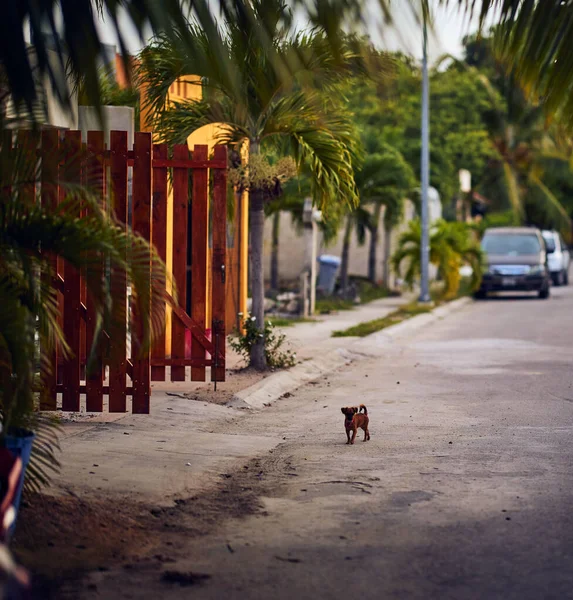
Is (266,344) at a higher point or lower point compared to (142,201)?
lower

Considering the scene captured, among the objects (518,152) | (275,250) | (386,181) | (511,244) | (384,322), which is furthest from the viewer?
(518,152)

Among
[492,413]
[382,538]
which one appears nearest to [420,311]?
[492,413]

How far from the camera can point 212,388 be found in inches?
474

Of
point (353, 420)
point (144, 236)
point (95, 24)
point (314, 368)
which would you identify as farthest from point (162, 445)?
point (314, 368)

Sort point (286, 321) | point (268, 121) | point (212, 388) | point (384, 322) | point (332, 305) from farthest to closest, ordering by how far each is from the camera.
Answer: point (332, 305) → point (384, 322) → point (286, 321) → point (268, 121) → point (212, 388)

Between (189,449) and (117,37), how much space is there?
5.04m

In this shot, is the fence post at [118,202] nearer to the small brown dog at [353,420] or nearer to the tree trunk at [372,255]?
the small brown dog at [353,420]

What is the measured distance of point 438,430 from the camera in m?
9.71

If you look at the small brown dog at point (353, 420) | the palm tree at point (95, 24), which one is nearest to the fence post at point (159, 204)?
the small brown dog at point (353, 420)

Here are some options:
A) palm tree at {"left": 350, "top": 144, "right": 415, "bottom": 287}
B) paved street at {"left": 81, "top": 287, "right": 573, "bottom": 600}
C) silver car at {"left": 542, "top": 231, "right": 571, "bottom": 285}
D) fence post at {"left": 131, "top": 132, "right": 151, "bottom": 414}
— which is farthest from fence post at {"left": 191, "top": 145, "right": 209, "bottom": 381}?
silver car at {"left": 542, "top": 231, "right": 571, "bottom": 285}

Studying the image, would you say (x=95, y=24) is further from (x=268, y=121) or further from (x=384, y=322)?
(x=384, y=322)

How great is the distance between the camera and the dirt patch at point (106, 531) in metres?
5.40

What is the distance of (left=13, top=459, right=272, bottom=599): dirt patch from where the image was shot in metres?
5.40

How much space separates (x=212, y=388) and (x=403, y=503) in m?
5.44
